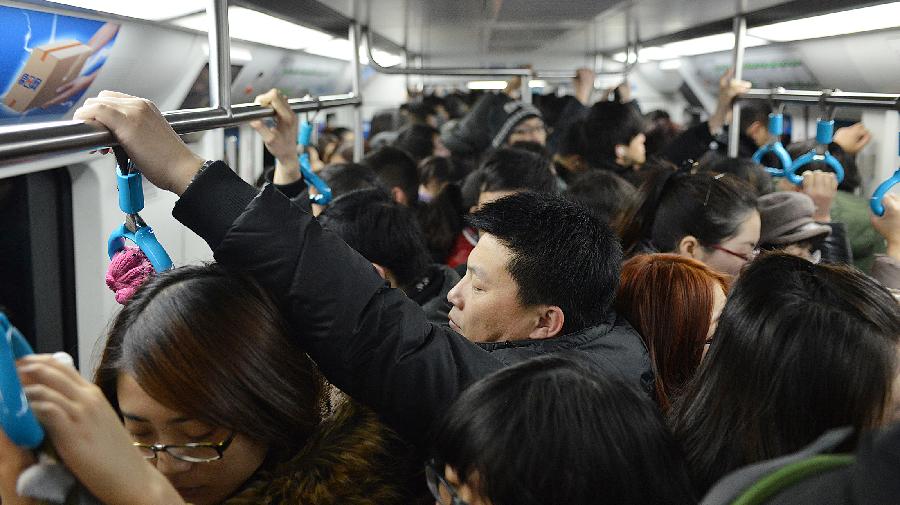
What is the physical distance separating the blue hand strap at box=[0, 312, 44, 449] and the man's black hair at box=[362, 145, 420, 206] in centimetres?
346

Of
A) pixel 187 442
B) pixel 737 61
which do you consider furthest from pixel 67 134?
pixel 737 61

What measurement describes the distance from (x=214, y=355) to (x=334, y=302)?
17 cm

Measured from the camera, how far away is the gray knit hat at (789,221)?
2801mm

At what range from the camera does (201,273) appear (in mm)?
1229

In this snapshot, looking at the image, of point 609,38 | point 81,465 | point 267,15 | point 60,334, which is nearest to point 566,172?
point 609,38

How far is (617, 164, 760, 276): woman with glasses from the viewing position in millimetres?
2586

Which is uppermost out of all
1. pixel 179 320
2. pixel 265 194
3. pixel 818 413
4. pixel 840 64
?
pixel 840 64

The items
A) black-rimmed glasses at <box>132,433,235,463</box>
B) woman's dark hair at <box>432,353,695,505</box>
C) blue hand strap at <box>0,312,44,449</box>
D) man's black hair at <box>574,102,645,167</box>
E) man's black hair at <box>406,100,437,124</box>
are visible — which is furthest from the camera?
man's black hair at <box>406,100,437,124</box>

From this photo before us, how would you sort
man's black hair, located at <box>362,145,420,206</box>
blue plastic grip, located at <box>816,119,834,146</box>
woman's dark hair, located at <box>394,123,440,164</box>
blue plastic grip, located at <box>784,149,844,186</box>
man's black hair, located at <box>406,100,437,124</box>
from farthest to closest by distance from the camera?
man's black hair, located at <box>406,100,437,124</box>
woman's dark hair, located at <box>394,123,440,164</box>
man's black hair, located at <box>362,145,420,206</box>
blue plastic grip, located at <box>784,149,844,186</box>
blue plastic grip, located at <box>816,119,834,146</box>

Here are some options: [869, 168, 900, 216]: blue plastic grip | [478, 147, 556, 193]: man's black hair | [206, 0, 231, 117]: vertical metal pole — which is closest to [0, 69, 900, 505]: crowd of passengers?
[206, 0, 231, 117]: vertical metal pole

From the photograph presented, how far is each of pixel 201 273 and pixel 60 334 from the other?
6.88 feet

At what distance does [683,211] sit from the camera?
266 cm

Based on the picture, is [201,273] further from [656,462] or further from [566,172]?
[566,172]

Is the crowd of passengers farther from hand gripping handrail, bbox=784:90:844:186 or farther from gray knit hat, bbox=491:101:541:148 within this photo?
gray knit hat, bbox=491:101:541:148
